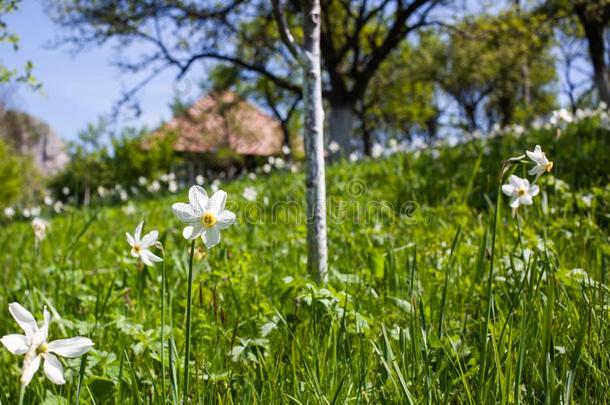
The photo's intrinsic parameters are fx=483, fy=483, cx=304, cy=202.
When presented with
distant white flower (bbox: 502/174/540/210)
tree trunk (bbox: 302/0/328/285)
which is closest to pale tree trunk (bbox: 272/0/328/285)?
tree trunk (bbox: 302/0/328/285)

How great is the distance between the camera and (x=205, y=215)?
4.22 ft

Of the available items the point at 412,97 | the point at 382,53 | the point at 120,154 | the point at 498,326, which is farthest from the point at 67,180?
the point at 498,326

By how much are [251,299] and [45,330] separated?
1.43m

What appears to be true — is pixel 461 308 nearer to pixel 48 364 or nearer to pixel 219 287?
pixel 219 287

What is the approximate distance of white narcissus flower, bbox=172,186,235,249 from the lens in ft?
4.18

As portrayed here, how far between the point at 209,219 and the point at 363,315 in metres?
0.95

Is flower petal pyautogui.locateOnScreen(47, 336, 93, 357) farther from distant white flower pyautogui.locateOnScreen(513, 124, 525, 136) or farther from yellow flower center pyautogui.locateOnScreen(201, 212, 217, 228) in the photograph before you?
distant white flower pyautogui.locateOnScreen(513, 124, 525, 136)

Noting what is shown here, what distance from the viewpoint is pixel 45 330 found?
3.11ft

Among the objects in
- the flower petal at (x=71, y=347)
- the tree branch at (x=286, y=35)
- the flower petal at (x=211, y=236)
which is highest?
the tree branch at (x=286, y=35)

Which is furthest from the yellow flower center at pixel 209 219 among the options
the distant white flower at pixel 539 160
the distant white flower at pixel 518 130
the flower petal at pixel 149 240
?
the distant white flower at pixel 518 130

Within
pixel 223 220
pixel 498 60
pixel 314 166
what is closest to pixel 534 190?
pixel 314 166

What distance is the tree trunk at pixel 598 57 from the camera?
18.6m

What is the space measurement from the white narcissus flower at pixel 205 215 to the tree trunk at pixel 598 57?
2090 cm

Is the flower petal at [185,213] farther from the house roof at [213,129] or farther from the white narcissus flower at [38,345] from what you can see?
the house roof at [213,129]
